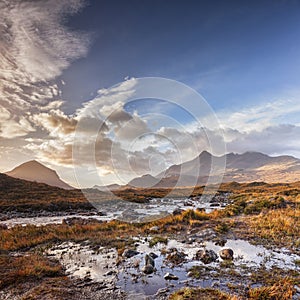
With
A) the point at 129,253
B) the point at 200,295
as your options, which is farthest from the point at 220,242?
the point at 200,295

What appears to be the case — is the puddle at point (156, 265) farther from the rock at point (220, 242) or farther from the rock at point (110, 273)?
the rock at point (220, 242)

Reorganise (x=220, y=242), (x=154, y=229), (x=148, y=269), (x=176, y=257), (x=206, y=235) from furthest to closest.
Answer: (x=154, y=229)
(x=206, y=235)
(x=220, y=242)
(x=176, y=257)
(x=148, y=269)

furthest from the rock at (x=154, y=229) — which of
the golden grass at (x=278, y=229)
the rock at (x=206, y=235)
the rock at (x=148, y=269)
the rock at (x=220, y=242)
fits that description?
the rock at (x=148, y=269)

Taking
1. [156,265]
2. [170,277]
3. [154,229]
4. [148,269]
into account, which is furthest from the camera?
[154,229]

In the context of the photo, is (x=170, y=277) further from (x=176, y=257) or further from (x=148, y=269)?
(x=176, y=257)

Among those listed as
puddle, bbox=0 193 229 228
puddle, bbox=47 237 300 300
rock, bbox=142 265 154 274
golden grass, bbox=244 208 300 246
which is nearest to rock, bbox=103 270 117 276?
puddle, bbox=47 237 300 300

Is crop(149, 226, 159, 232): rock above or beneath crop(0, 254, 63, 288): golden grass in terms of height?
beneath

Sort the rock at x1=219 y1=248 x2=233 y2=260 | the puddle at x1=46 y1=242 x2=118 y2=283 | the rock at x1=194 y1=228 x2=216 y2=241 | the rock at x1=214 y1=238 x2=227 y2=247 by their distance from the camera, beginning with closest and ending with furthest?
the puddle at x1=46 y1=242 x2=118 y2=283 → the rock at x1=219 y1=248 x2=233 y2=260 → the rock at x1=214 y1=238 x2=227 y2=247 → the rock at x1=194 y1=228 x2=216 y2=241

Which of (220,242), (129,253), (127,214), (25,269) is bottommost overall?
(220,242)

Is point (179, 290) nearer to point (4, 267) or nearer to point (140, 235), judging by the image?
point (4, 267)

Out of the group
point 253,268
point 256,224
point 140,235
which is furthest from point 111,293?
point 256,224

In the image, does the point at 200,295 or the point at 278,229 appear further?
the point at 278,229

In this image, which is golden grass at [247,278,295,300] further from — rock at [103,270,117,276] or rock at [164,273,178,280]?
rock at [103,270,117,276]

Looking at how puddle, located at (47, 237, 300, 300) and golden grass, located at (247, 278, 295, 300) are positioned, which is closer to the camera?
golden grass, located at (247, 278, 295, 300)
